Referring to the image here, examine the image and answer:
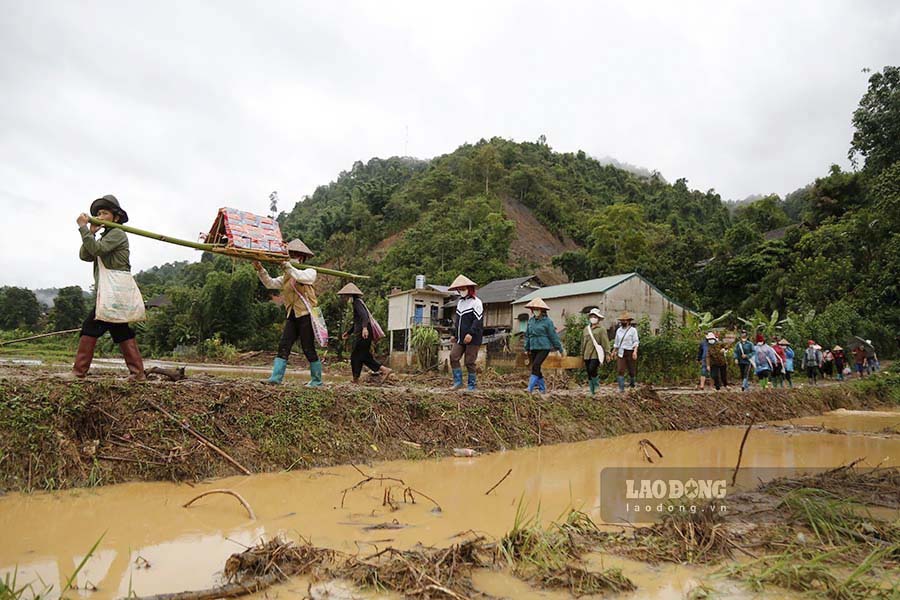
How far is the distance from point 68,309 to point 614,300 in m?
33.6

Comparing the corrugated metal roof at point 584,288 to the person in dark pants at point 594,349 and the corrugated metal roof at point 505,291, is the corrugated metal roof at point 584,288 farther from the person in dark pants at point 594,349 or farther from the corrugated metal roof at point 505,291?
the person in dark pants at point 594,349

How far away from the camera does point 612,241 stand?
42.7 meters

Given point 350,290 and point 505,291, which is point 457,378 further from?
point 505,291

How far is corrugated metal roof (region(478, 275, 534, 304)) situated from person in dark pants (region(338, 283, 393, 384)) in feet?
79.0

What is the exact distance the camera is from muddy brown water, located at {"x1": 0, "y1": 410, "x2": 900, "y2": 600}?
7.54 ft

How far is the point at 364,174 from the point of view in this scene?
9375 cm

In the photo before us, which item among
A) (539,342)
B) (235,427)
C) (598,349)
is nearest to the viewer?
(235,427)

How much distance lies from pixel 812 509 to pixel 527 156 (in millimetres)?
75169

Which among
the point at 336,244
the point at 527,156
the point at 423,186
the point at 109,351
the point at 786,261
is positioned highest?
the point at 527,156

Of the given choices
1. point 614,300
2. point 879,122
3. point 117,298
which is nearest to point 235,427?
point 117,298

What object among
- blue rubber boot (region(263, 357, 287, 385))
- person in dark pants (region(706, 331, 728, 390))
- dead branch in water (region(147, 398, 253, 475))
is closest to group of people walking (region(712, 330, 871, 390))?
person in dark pants (region(706, 331, 728, 390))

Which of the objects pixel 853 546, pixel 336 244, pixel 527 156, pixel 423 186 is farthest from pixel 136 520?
pixel 527 156

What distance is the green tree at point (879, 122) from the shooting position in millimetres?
35938

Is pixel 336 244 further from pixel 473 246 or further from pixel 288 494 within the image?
A: pixel 288 494
